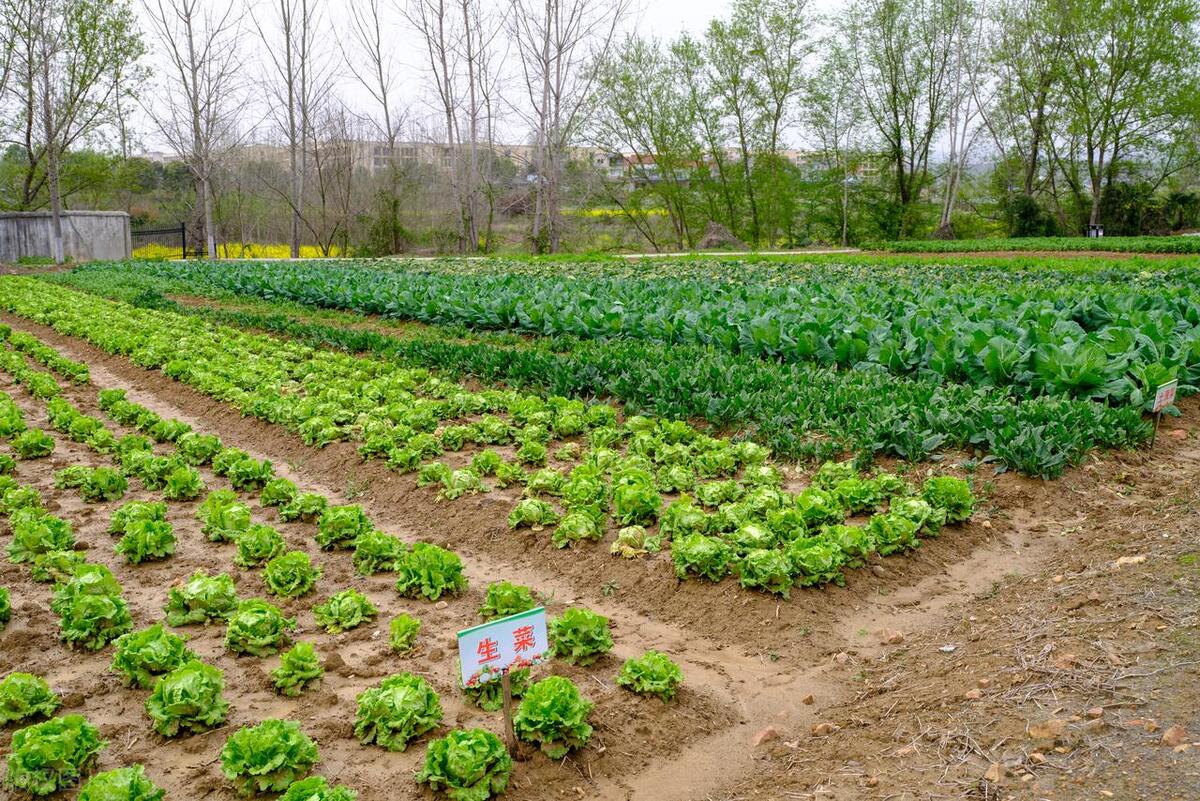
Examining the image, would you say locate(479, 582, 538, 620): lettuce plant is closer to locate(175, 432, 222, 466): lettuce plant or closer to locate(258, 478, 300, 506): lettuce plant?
locate(258, 478, 300, 506): lettuce plant

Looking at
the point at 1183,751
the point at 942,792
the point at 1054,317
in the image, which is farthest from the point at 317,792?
the point at 1054,317

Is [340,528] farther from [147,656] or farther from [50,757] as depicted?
[50,757]

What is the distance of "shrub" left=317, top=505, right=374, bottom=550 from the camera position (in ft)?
16.6

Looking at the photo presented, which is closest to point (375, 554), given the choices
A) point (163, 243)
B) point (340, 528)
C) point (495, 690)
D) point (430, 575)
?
point (340, 528)

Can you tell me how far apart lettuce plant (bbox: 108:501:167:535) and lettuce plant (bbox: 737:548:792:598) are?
3.61m

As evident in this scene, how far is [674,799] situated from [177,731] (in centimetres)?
188

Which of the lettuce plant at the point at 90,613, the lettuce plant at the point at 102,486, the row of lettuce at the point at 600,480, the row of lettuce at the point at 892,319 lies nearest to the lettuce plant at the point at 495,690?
the row of lettuce at the point at 600,480

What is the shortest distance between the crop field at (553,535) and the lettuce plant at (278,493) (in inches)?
0.6

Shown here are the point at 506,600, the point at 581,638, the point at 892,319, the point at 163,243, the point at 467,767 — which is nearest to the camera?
the point at 467,767

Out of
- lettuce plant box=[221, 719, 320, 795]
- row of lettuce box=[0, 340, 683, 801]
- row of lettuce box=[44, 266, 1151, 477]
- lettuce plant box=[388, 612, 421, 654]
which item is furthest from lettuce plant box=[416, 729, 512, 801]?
row of lettuce box=[44, 266, 1151, 477]

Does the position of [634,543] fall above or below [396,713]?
above

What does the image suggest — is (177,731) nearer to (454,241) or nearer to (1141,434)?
(1141,434)

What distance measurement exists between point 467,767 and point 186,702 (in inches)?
46.2

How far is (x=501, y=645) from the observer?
286 centimetres
